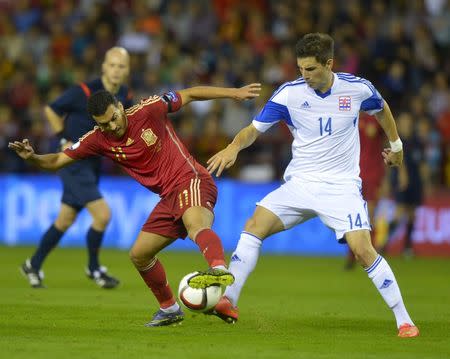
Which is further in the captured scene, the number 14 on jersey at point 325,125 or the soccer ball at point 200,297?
the number 14 on jersey at point 325,125

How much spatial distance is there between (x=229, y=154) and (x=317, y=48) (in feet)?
3.46

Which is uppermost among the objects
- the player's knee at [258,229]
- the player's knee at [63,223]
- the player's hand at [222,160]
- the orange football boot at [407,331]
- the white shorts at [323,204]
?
the player's hand at [222,160]

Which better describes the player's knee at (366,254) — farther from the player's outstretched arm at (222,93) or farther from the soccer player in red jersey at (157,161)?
the player's outstretched arm at (222,93)

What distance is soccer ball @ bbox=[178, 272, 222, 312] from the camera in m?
7.63

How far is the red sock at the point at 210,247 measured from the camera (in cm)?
782

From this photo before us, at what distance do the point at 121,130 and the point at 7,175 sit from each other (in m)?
10.6

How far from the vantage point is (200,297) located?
764 cm

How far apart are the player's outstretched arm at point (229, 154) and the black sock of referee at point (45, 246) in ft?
13.5

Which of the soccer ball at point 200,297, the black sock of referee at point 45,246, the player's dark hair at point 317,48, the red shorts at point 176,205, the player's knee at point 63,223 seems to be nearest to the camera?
the soccer ball at point 200,297

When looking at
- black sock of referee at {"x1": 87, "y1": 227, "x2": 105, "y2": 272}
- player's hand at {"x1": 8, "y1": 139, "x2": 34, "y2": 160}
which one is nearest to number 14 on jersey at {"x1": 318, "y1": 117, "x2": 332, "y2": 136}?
player's hand at {"x1": 8, "y1": 139, "x2": 34, "y2": 160}

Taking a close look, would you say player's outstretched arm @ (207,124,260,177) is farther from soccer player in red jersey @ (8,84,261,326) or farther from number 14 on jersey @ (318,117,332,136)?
number 14 on jersey @ (318,117,332,136)

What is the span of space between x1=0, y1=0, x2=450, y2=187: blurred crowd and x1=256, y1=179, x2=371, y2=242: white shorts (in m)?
9.28

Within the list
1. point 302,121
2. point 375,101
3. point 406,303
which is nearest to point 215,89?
point 302,121

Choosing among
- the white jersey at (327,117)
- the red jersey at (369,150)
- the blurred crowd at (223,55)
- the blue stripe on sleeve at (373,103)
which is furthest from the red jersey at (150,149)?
the blurred crowd at (223,55)
